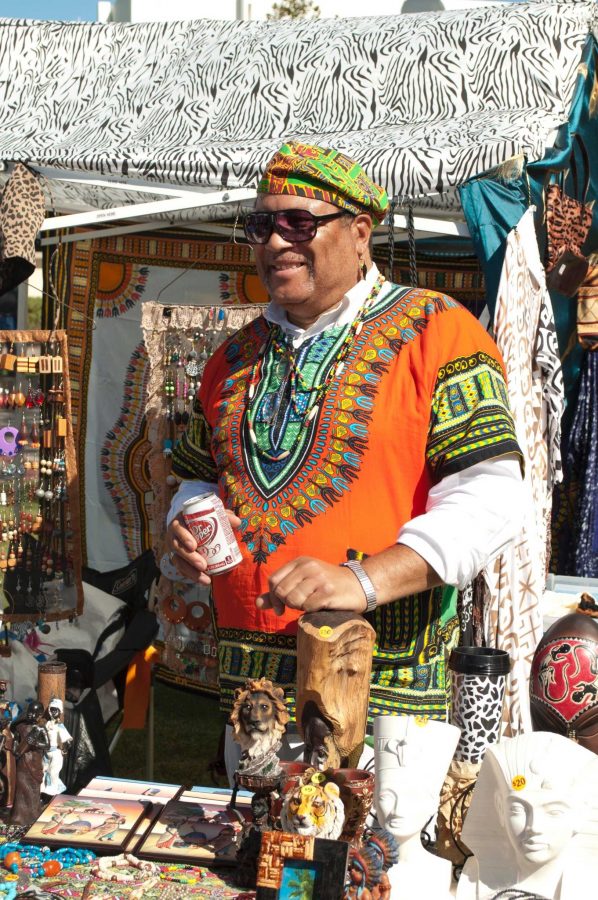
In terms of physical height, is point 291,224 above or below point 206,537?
above

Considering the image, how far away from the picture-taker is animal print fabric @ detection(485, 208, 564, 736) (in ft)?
9.56

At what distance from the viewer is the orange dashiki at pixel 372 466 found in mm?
1786

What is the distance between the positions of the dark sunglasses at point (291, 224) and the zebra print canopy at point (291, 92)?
150 cm

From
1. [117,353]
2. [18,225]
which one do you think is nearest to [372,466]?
[18,225]

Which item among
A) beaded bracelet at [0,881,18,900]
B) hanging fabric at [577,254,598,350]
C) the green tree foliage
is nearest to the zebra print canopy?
hanging fabric at [577,254,598,350]

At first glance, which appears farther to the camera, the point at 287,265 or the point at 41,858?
the point at 287,265

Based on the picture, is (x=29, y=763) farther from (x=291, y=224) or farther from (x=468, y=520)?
(x=291, y=224)

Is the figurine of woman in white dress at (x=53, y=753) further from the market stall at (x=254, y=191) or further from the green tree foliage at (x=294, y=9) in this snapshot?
the green tree foliage at (x=294, y=9)

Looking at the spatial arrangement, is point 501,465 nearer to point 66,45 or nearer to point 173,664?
point 173,664

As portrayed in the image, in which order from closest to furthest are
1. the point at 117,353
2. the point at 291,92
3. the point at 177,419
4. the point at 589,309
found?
the point at 177,419, the point at 291,92, the point at 589,309, the point at 117,353

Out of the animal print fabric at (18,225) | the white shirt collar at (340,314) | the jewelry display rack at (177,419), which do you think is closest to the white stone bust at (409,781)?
the white shirt collar at (340,314)

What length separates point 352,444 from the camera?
1.82 meters

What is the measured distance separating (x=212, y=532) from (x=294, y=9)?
12489 mm

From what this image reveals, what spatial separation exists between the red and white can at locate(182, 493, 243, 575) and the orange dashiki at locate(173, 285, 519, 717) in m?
0.07
